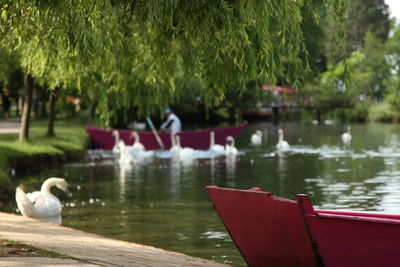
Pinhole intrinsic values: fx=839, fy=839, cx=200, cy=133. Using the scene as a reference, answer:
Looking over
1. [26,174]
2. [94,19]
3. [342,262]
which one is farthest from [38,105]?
[342,262]

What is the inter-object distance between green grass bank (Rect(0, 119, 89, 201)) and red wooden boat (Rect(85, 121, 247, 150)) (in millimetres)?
3118

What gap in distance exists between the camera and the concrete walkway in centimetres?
944

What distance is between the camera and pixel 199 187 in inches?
898

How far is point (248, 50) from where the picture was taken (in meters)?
11.2

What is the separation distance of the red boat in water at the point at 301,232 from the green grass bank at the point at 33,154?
10239 mm

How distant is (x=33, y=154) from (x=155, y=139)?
1163 centimetres

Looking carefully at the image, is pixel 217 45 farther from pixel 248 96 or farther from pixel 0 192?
pixel 248 96

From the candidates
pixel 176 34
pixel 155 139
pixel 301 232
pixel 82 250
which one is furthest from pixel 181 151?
pixel 301 232

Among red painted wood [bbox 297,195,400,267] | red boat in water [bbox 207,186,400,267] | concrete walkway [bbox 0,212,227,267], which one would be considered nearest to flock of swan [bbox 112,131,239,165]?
concrete walkway [bbox 0,212,227,267]

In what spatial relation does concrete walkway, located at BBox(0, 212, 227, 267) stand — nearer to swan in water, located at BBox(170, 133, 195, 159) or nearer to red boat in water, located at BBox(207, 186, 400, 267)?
red boat in water, located at BBox(207, 186, 400, 267)

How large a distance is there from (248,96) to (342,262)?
54.4 metres

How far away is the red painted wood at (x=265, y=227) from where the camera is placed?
10016 mm

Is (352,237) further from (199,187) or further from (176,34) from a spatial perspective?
(199,187)

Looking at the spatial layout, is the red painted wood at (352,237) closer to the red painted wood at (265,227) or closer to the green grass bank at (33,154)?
the red painted wood at (265,227)
